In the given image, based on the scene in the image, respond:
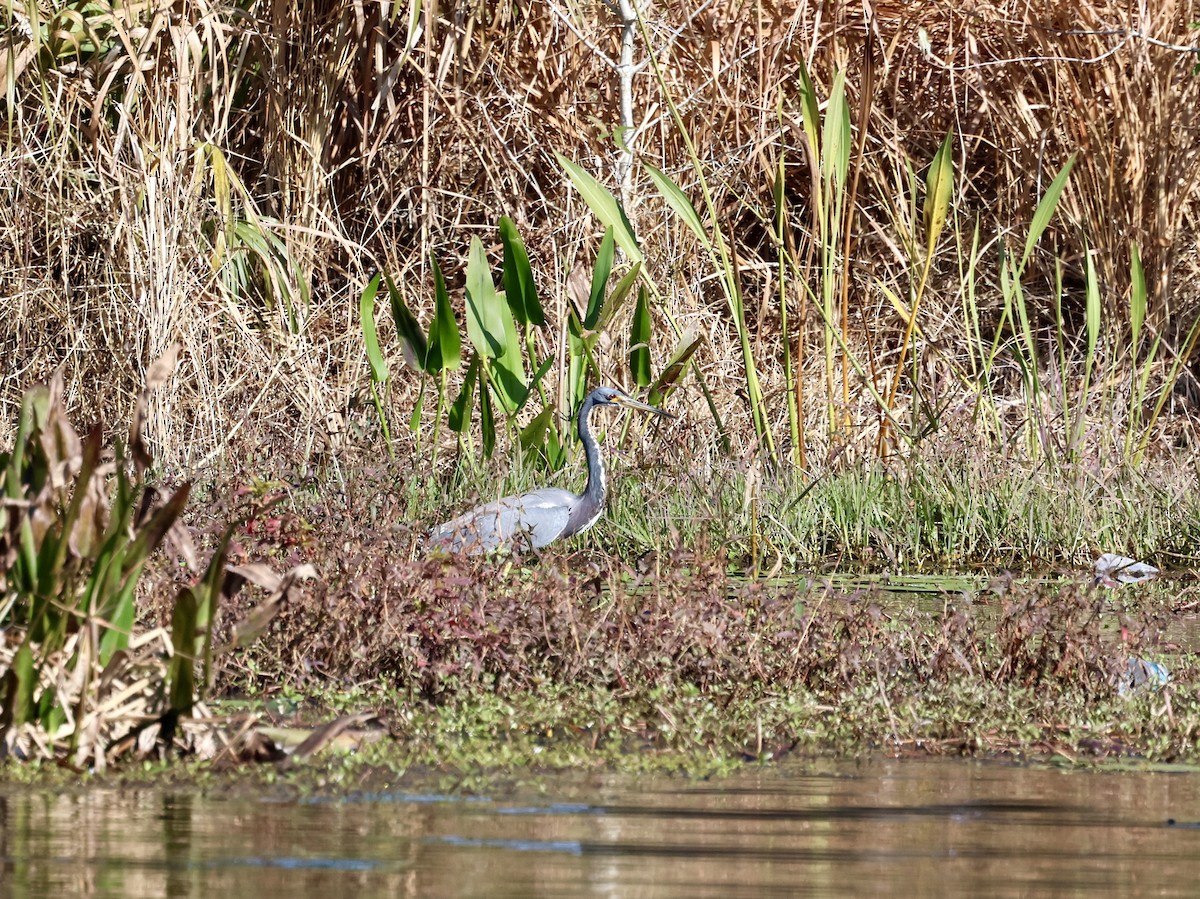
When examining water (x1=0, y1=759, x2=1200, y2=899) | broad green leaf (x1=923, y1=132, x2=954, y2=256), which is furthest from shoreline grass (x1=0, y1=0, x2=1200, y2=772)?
water (x1=0, y1=759, x2=1200, y2=899)

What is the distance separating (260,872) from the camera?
2639 mm

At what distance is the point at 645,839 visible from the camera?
2945 millimetres

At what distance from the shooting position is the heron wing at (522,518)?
6312 millimetres

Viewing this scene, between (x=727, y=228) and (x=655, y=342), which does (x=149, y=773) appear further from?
(x=727, y=228)

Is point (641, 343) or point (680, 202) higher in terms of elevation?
point (680, 202)

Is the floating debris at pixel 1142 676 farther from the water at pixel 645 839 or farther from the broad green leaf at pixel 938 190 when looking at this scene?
the broad green leaf at pixel 938 190

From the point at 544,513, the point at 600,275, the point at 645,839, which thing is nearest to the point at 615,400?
the point at 600,275

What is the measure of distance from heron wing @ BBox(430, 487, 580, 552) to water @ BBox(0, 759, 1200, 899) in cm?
275

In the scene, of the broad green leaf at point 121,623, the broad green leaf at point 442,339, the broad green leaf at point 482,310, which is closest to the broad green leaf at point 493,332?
the broad green leaf at point 482,310

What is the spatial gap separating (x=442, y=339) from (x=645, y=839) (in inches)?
184

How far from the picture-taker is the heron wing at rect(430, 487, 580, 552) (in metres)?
6.31

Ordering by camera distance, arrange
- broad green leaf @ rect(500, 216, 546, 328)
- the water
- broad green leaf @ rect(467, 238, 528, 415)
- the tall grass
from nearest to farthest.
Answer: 1. the water
2. broad green leaf @ rect(500, 216, 546, 328)
3. broad green leaf @ rect(467, 238, 528, 415)
4. the tall grass

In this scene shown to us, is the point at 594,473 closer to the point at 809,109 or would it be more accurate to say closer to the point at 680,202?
the point at 680,202

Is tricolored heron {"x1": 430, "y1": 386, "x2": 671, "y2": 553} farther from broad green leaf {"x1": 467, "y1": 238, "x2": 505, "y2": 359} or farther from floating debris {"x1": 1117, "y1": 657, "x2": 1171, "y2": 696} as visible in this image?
floating debris {"x1": 1117, "y1": 657, "x2": 1171, "y2": 696}
